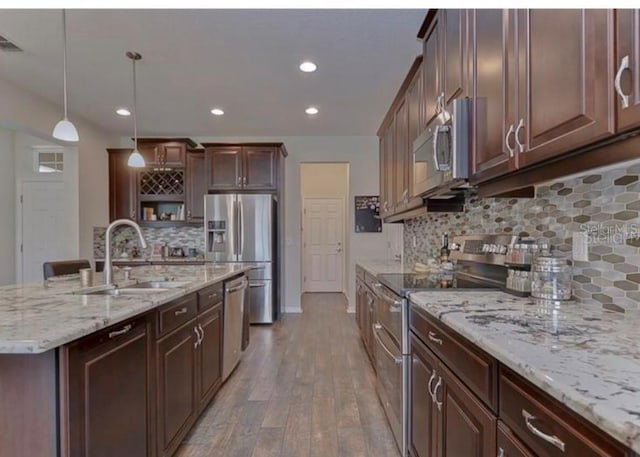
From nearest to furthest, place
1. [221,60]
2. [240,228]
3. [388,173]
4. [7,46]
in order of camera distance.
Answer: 1. [7,46]
2. [221,60]
3. [388,173]
4. [240,228]

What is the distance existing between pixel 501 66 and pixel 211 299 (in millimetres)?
2149

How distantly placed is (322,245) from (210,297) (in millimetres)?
5482

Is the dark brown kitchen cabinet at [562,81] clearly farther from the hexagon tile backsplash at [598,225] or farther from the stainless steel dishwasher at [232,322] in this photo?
the stainless steel dishwasher at [232,322]

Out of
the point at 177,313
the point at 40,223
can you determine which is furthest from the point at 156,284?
the point at 40,223

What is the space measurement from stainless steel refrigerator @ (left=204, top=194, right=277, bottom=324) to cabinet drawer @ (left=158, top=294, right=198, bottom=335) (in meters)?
2.84

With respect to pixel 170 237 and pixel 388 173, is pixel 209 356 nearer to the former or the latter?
pixel 388 173

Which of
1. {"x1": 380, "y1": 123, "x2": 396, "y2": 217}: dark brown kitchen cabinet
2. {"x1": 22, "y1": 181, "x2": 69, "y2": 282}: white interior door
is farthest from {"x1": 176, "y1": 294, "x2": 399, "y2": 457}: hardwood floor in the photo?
{"x1": 22, "y1": 181, "x2": 69, "y2": 282}: white interior door

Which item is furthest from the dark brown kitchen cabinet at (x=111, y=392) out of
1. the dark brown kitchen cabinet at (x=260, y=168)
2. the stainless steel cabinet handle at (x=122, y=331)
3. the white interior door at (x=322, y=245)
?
the white interior door at (x=322, y=245)

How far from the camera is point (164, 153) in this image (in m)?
5.49

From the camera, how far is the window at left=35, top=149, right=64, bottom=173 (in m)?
5.49

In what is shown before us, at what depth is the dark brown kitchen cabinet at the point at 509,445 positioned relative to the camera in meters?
0.87

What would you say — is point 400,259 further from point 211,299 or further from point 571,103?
point 571,103

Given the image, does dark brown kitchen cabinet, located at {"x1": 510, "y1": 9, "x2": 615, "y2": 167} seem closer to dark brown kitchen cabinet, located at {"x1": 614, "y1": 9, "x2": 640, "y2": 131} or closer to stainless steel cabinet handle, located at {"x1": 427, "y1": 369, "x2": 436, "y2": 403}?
dark brown kitchen cabinet, located at {"x1": 614, "y1": 9, "x2": 640, "y2": 131}
